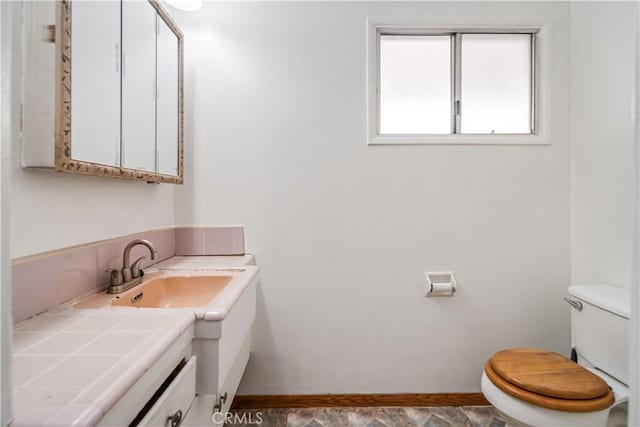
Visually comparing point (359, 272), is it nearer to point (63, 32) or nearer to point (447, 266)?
point (447, 266)

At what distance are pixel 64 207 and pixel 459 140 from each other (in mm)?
1759

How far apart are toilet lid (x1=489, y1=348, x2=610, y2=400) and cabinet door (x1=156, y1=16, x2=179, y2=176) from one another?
1.72 meters

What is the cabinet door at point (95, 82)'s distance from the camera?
0.93m

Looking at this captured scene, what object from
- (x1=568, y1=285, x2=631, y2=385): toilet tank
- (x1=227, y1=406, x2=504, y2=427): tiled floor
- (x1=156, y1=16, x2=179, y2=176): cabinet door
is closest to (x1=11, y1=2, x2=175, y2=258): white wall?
(x1=156, y1=16, x2=179, y2=176): cabinet door

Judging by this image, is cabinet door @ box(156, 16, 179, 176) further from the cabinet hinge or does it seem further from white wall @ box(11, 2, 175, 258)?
the cabinet hinge

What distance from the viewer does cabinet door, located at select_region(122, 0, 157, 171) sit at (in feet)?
3.84

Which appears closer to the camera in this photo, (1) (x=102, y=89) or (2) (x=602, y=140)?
(1) (x=102, y=89)

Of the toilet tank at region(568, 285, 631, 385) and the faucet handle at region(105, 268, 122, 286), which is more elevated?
the faucet handle at region(105, 268, 122, 286)

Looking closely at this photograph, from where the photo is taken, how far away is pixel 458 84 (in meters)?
1.80

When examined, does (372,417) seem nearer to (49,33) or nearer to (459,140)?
(459,140)

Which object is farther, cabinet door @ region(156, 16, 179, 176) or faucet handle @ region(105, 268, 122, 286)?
cabinet door @ region(156, 16, 179, 176)

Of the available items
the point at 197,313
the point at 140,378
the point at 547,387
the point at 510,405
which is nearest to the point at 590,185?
the point at 547,387

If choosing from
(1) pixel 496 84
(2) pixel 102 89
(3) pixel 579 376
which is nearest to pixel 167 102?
(2) pixel 102 89

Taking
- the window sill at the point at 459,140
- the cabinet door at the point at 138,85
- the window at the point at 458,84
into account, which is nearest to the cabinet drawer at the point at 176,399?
the cabinet door at the point at 138,85
